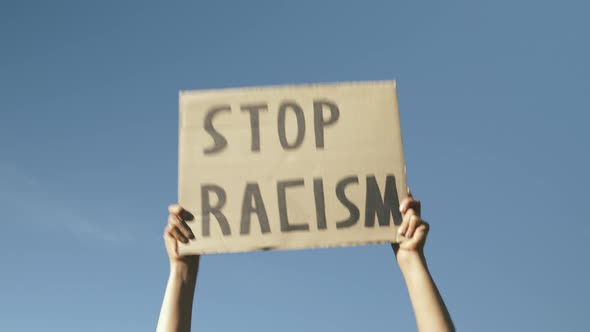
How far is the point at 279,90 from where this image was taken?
13.0ft

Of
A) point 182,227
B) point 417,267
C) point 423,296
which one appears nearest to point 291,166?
point 182,227

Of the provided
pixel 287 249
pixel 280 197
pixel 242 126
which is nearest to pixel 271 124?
pixel 242 126

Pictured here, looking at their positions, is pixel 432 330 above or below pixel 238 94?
below

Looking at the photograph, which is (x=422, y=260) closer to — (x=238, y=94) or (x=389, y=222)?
(x=389, y=222)

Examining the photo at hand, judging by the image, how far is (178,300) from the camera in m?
3.67

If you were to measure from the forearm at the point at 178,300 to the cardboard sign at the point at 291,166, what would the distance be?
7.1 inches

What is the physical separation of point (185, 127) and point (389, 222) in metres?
1.38

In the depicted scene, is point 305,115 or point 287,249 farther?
point 305,115

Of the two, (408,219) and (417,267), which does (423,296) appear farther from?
(408,219)

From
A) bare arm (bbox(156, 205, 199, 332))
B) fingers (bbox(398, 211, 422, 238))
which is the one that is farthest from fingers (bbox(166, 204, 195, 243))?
fingers (bbox(398, 211, 422, 238))

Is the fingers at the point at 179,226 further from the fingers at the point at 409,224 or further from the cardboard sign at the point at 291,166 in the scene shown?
the fingers at the point at 409,224

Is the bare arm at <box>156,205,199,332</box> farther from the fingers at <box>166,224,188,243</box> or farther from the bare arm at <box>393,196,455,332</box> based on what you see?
the bare arm at <box>393,196,455,332</box>

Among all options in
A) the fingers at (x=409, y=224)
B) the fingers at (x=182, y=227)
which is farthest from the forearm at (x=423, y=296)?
the fingers at (x=182, y=227)

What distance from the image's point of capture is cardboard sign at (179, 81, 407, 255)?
3684 millimetres
